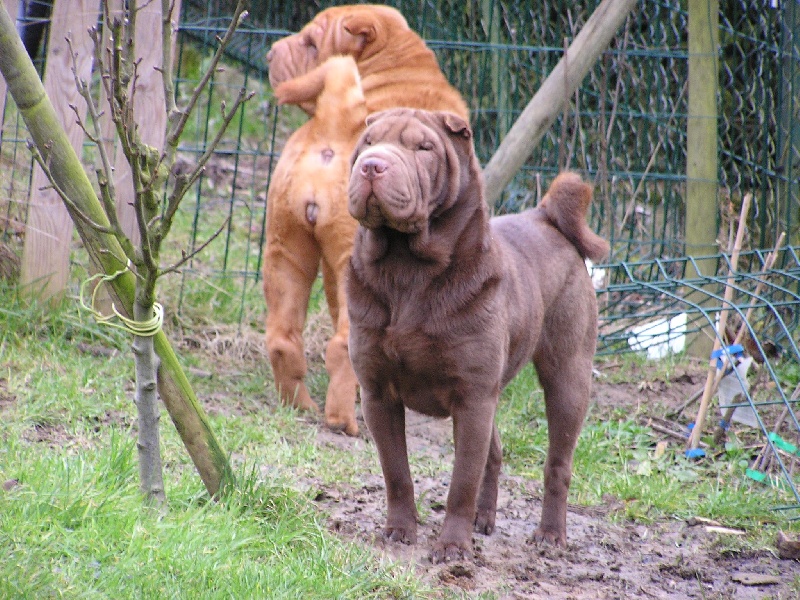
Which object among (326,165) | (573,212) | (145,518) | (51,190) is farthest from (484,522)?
(51,190)

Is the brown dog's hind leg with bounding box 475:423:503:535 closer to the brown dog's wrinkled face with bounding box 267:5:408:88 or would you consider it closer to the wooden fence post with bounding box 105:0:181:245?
the brown dog's wrinkled face with bounding box 267:5:408:88

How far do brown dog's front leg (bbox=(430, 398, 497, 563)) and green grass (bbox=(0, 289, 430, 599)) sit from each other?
0.85ft

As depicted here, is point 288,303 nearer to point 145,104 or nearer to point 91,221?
point 145,104

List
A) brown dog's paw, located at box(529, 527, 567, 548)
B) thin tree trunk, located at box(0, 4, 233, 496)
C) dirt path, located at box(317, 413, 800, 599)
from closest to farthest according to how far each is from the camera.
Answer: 1. thin tree trunk, located at box(0, 4, 233, 496)
2. dirt path, located at box(317, 413, 800, 599)
3. brown dog's paw, located at box(529, 527, 567, 548)

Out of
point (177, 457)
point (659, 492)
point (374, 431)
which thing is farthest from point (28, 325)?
point (659, 492)

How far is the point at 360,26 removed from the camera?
16.8 ft

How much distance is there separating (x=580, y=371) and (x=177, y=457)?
160cm

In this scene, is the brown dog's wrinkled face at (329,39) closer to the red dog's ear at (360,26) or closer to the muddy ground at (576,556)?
the red dog's ear at (360,26)

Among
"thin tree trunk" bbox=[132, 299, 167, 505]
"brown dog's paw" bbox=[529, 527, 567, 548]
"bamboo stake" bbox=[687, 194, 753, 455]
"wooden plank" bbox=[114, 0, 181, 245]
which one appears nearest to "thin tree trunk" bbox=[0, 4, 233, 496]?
"thin tree trunk" bbox=[132, 299, 167, 505]

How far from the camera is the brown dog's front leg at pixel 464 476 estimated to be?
10.4 feet

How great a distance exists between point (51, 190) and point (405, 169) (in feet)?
9.57

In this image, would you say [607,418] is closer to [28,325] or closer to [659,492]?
[659,492]

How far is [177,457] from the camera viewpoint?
3.77m

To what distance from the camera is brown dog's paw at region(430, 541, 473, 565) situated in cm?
316
